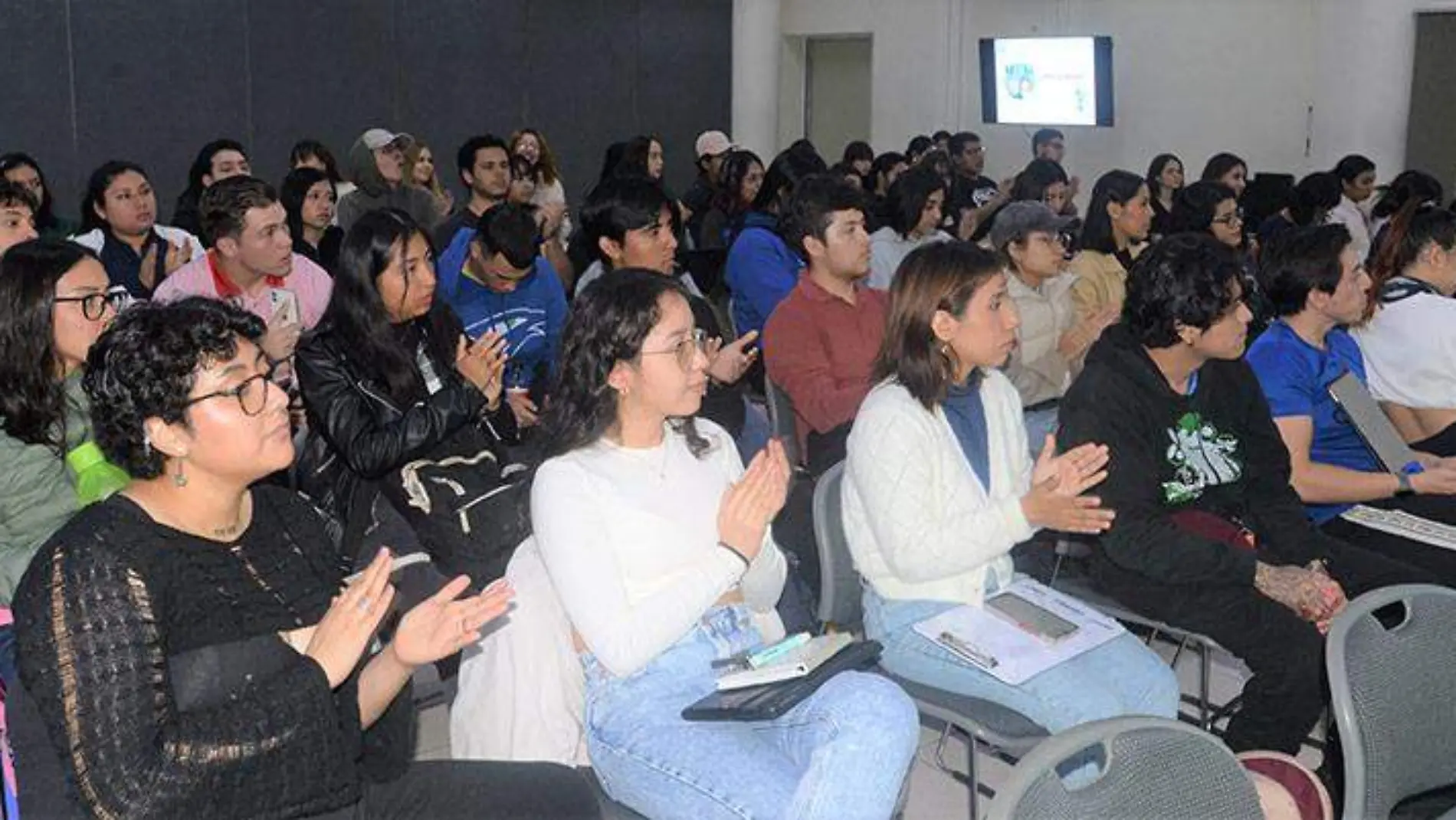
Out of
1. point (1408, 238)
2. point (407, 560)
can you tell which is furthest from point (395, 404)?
point (1408, 238)

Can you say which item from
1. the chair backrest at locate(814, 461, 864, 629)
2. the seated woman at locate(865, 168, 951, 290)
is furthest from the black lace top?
the seated woman at locate(865, 168, 951, 290)

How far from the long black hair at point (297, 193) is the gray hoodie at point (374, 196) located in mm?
1062

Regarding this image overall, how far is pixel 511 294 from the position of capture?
14.3ft

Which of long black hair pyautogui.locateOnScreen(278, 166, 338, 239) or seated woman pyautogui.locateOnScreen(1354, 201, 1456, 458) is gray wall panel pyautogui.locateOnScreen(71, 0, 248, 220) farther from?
seated woman pyautogui.locateOnScreen(1354, 201, 1456, 458)

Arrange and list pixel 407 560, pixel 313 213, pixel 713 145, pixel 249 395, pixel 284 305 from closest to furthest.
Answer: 1. pixel 249 395
2. pixel 407 560
3. pixel 284 305
4. pixel 313 213
5. pixel 713 145

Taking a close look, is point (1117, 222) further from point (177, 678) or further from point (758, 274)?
point (177, 678)

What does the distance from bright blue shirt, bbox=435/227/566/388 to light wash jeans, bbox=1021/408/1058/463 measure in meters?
1.55

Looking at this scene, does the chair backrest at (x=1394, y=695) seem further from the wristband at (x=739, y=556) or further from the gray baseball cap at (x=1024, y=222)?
the gray baseball cap at (x=1024, y=222)

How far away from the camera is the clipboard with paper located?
255 cm

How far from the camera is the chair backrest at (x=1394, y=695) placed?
1998 millimetres

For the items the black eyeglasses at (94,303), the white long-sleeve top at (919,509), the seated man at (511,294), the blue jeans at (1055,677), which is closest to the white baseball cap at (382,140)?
the seated man at (511,294)

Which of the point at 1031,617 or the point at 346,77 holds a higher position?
the point at 346,77

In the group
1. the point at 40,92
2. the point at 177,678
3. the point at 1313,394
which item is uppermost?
the point at 40,92

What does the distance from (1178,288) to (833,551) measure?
103cm
